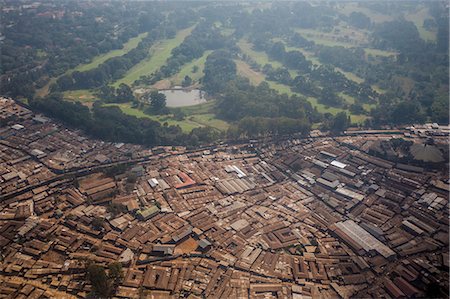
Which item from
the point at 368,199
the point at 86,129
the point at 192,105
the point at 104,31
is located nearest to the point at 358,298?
the point at 368,199

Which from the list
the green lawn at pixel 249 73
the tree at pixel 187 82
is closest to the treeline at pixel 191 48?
the tree at pixel 187 82

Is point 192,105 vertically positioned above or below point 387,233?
below

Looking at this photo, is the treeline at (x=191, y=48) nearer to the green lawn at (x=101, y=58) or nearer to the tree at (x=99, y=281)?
the green lawn at (x=101, y=58)

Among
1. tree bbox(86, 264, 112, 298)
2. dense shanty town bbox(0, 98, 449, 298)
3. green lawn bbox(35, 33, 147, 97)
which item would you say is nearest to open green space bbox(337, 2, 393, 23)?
green lawn bbox(35, 33, 147, 97)

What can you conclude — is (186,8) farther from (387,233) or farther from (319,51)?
(387,233)

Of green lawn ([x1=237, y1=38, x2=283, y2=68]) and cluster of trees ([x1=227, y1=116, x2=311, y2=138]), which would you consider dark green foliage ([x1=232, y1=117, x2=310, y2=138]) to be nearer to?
cluster of trees ([x1=227, y1=116, x2=311, y2=138])

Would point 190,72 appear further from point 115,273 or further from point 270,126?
point 115,273
